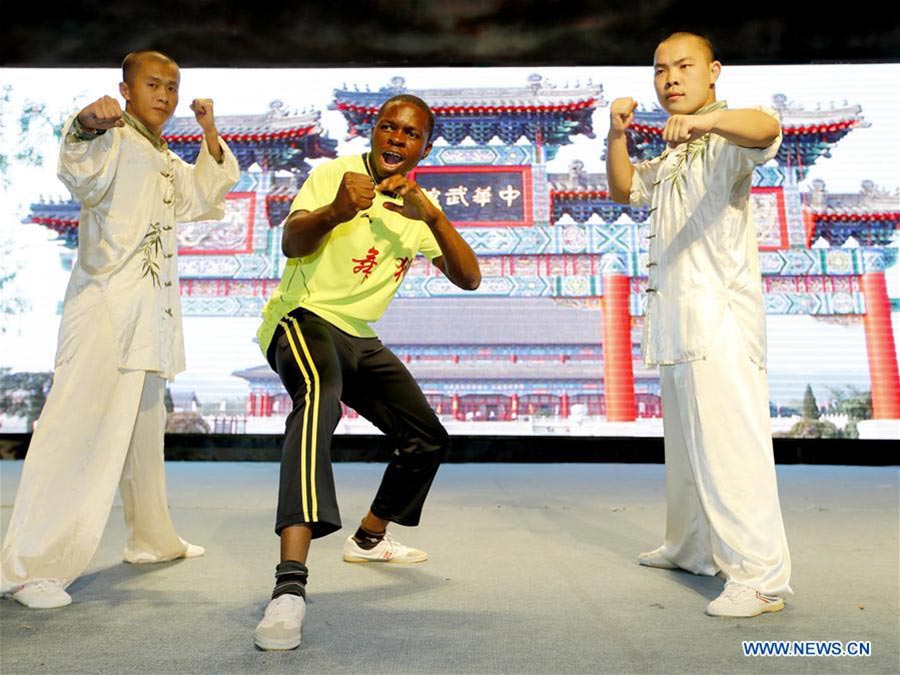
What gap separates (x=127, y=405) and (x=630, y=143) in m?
6.43

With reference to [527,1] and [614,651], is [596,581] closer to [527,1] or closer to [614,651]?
[614,651]

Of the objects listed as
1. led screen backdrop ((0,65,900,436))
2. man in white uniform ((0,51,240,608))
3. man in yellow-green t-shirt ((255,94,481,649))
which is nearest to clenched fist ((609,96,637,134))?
man in yellow-green t-shirt ((255,94,481,649))

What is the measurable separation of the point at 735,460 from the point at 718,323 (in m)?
0.31

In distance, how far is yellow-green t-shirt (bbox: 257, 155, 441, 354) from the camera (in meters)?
1.88

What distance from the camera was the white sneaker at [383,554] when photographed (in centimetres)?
219

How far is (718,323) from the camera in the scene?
1759 mm

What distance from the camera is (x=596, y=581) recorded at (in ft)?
6.34

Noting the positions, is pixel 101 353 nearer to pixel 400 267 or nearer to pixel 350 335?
pixel 350 335

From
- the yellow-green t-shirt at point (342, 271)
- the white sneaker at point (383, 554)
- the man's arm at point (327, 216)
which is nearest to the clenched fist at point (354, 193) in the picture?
the man's arm at point (327, 216)

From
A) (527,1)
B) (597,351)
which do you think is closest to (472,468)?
(597,351)

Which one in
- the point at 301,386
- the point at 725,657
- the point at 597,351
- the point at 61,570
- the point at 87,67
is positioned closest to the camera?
the point at 725,657

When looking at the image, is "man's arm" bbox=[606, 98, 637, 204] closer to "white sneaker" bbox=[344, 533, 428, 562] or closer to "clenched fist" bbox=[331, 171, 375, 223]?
"clenched fist" bbox=[331, 171, 375, 223]

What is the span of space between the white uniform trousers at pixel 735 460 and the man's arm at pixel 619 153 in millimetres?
561

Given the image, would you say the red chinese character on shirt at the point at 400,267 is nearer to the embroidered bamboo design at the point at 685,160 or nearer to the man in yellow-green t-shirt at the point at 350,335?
the man in yellow-green t-shirt at the point at 350,335
